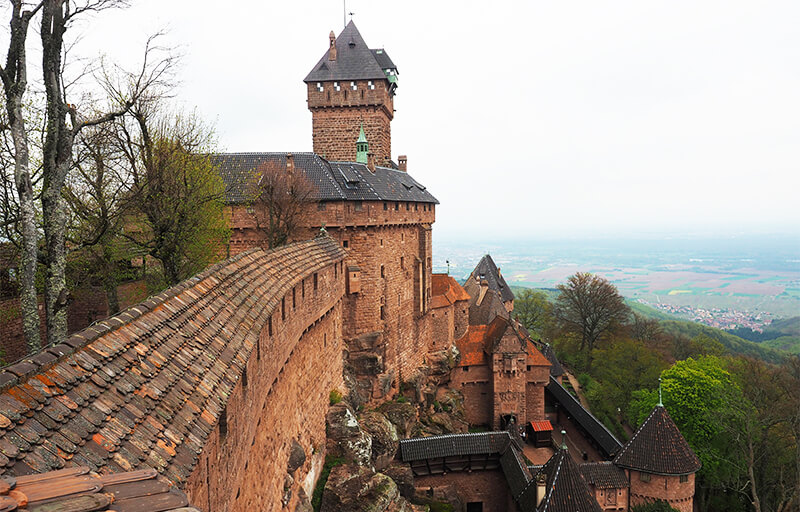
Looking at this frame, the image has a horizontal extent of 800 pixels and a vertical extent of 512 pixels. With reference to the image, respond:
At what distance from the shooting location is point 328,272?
1446 cm

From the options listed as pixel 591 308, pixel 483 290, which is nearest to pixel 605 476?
pixel 483 290

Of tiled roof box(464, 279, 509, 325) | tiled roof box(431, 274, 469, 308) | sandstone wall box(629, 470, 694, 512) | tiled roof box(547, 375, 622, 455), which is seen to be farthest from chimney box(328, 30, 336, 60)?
tiled roof box(547, 375, 622, 455)

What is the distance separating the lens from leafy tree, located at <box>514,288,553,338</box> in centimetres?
5859

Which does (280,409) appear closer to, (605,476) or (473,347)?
(605,476)

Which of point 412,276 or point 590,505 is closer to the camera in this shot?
point 590,505

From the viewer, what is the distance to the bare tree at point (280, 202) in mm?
21141

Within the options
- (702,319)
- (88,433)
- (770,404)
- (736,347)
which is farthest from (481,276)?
(702,319)

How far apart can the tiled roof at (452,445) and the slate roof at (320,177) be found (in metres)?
12.4

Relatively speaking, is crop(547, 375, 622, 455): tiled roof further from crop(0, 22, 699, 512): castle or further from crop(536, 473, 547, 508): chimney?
crop(536, 473, 547, 508): chimney

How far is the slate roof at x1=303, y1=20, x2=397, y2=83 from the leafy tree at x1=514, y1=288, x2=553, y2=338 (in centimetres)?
3902

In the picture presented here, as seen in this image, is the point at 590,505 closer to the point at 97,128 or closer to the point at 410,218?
the point at 410,218

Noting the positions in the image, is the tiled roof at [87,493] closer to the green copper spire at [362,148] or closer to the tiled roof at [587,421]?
the green copper spire at [362,148]

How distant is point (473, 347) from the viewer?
1246 inches

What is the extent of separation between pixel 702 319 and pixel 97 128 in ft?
471
